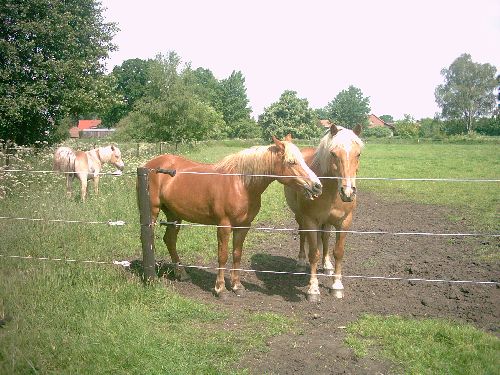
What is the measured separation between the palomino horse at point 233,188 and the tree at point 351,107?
72.4 m

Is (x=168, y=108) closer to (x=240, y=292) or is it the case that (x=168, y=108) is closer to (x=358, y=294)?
(x=240, y=292)

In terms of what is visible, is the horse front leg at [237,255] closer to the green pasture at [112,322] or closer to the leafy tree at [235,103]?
the green pasture at [112,322]

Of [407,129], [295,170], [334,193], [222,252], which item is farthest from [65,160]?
[407,129]

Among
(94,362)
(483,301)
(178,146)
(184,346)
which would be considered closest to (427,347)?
(483,301)

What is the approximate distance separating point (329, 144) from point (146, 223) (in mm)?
2315

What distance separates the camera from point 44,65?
13758 millimetres

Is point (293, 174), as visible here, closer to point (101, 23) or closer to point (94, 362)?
point (94, 362)

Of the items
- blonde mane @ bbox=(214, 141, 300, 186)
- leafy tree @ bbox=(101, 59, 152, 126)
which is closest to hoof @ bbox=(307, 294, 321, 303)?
blonde mane @ bbox=(214, 141, 300, 186)

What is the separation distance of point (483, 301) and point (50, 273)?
16.8ft

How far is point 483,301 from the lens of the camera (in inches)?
193

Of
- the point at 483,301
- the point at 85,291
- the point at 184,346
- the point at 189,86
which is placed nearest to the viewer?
the point at 184,346

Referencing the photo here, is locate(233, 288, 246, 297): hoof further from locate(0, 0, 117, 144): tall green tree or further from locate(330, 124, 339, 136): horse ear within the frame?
locate(0, 0, 117, 144): tall green tree

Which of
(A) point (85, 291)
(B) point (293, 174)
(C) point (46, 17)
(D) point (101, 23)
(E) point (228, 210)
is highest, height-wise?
(D) point (101, 23)

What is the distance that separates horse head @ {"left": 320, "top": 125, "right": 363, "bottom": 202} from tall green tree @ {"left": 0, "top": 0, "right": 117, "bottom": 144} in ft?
39.0
